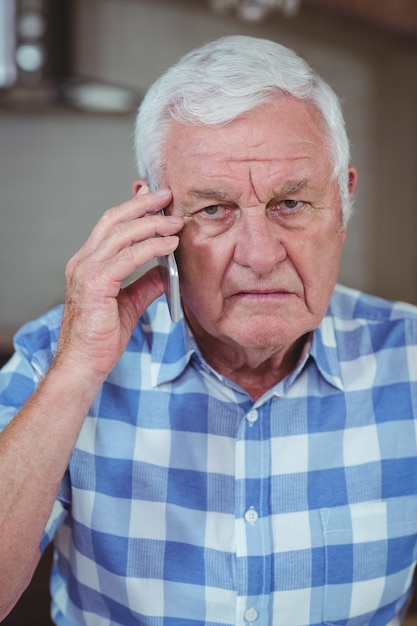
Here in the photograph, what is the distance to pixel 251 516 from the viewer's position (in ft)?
4.19

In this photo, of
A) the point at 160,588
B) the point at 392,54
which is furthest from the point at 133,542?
Result: the point at 392,54

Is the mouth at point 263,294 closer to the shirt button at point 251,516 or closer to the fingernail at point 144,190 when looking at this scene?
the fingernail at point 144,190

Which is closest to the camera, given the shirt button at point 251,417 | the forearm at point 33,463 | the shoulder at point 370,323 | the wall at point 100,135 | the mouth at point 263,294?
the forearm at point 33,463

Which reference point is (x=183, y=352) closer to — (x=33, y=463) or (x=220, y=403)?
(x=220, y=403)

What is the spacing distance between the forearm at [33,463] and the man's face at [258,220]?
27 centimetres

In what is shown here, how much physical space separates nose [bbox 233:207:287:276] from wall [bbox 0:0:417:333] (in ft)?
9.97

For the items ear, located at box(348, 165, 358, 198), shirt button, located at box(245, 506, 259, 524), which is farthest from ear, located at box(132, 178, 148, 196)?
shirt button, located at box(245, 506, 259, 524)

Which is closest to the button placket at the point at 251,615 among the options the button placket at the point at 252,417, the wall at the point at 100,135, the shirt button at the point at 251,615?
the shirt button at the point at 251,615

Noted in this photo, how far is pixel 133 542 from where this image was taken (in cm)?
129

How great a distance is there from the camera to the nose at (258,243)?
1.19 meters

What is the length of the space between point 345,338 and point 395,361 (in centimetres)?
11

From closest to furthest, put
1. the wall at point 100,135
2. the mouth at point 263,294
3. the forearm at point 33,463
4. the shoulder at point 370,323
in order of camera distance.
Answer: the forearm at point 33,463
the mouth at point 263,294
the shoulder at point 370,323
the wall at point 100,135

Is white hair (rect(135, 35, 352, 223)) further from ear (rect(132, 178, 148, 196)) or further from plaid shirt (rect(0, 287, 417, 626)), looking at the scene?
plaid shirt (rect(0, 287, 417, 626))

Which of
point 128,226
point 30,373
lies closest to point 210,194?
point 128,226
